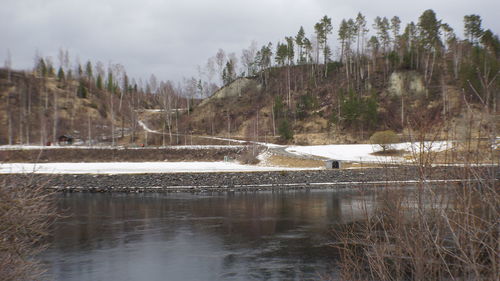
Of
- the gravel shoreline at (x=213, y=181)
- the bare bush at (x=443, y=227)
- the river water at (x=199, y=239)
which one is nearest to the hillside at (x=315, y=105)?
the gravel shoreline at (x=213, y=181)

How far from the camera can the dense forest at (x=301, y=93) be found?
224 ft

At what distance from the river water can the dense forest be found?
38707 millimetres

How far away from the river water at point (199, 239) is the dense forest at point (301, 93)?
1524 inches

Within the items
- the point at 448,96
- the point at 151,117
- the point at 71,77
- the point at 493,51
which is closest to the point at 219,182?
the point at 448,96

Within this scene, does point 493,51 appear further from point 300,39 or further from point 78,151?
point 78,151

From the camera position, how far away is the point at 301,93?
85.4m

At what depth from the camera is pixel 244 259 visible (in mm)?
15562

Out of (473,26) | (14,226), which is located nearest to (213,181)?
(14,226)

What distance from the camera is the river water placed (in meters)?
14.3

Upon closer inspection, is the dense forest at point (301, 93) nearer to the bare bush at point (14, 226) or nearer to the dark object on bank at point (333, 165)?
the dark object on bank at point (333, 165)

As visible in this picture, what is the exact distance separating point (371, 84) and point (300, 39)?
86.1ft

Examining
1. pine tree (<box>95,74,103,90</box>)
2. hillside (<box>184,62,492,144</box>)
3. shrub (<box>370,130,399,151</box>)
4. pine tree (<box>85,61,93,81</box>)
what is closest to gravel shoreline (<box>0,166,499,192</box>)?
shrub (<box>370,130,399,151</box>)

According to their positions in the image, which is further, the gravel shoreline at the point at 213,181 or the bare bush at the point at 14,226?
the gravel shoreline at the point at 213,181

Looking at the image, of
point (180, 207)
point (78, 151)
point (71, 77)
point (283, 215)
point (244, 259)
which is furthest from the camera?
point (71, 77)
